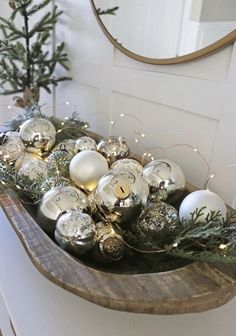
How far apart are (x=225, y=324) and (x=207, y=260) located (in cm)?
34

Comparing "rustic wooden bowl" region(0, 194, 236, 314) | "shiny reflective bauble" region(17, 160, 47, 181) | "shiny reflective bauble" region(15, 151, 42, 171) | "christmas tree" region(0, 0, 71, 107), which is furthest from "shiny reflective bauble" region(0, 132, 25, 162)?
"christmas tree" region(0, 0, 71, 107)

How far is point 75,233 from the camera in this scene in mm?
454

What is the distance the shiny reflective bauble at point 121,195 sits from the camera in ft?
1.67

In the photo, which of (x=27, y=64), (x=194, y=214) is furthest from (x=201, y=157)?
(x=27, y=64)

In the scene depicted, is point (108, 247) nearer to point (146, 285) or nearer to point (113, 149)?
point (146, 285)

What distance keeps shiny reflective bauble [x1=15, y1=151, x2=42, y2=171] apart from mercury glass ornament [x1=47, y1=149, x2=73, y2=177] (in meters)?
0.07

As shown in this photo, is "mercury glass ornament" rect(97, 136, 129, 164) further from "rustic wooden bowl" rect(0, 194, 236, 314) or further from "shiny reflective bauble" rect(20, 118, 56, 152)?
"rustic wooden bowl" rect(0, 194, 236, 314)

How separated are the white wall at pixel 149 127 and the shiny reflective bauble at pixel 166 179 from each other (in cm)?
13

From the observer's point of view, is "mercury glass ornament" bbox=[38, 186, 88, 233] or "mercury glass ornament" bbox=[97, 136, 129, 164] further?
"mercury glass ornament" bbox=[97, 136, 129, 164]

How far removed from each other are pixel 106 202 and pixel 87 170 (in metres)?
0.12

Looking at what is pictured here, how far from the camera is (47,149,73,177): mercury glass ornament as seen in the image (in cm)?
66

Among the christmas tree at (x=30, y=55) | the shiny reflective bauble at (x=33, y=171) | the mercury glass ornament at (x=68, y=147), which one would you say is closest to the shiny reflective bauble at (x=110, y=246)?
the shiny reflective bauble at (x=33, y=171)

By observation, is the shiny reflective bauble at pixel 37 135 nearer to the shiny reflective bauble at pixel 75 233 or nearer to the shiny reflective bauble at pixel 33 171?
the shiny reflective bauble at pixel 33 171

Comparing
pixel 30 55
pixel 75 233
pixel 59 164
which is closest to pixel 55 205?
pixel 75 233
